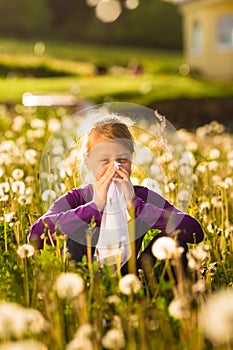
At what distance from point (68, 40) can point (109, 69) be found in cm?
2025

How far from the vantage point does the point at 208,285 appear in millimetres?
3545

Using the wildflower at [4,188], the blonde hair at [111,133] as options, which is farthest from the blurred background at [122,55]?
the blonde hair at [111,133]

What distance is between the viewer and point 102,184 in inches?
132

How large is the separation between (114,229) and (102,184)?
0.19 metres

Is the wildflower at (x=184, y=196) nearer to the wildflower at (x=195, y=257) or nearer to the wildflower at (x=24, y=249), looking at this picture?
the wildflower at (x=195, y=257)

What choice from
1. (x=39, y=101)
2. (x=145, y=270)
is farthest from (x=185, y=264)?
(x=39, y=101)

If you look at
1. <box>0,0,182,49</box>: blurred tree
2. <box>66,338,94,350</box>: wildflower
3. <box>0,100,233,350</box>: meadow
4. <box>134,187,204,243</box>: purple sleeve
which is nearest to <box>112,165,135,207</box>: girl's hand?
<box>134,187,204,243</box>: purple sleeve

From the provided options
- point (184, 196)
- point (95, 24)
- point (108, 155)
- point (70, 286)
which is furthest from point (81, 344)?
point (95, 24)

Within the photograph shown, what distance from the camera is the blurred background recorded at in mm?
17750

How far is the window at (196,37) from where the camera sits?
90.6 ft

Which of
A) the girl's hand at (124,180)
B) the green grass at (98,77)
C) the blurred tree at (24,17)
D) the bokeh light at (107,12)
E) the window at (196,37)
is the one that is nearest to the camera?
the girl's hand at (124,180)

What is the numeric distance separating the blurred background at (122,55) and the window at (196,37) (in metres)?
0.03

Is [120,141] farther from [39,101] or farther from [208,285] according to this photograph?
[39,101]

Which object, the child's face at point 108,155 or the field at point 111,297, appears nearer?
the field at point 111,297
